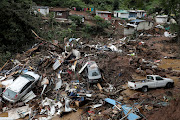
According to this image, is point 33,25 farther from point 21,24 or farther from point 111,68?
point 111,68

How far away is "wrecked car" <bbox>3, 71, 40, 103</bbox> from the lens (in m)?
9.87

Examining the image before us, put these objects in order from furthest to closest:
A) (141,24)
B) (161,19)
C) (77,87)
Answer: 1. (161,19)
2. (141,24)
3. (77,87)

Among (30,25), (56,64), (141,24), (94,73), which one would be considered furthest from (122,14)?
(94,73)

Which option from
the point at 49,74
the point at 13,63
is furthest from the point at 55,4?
the point at 49,74

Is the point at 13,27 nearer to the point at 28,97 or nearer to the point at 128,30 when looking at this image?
the point at 28,97

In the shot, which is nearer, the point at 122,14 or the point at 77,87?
the point at 77,87

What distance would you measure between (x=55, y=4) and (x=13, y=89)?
32477mm

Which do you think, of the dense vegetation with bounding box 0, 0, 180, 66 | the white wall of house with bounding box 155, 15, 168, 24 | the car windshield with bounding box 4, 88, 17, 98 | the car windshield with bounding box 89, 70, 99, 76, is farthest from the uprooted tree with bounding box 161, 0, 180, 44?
Answer: the car windshield with bounding box 4, 88, 17, 98

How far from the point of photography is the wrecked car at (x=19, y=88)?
987cm

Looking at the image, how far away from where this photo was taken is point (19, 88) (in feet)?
33.3

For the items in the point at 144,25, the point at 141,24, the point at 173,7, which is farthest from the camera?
the point at 144,25

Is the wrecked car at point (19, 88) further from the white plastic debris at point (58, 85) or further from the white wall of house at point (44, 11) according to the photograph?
the white wall of house at point (44, 11)

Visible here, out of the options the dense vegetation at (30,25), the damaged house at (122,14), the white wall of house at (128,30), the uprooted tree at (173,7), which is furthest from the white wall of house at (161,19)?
the white wall of house at (128,30)

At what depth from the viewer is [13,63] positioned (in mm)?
15000
